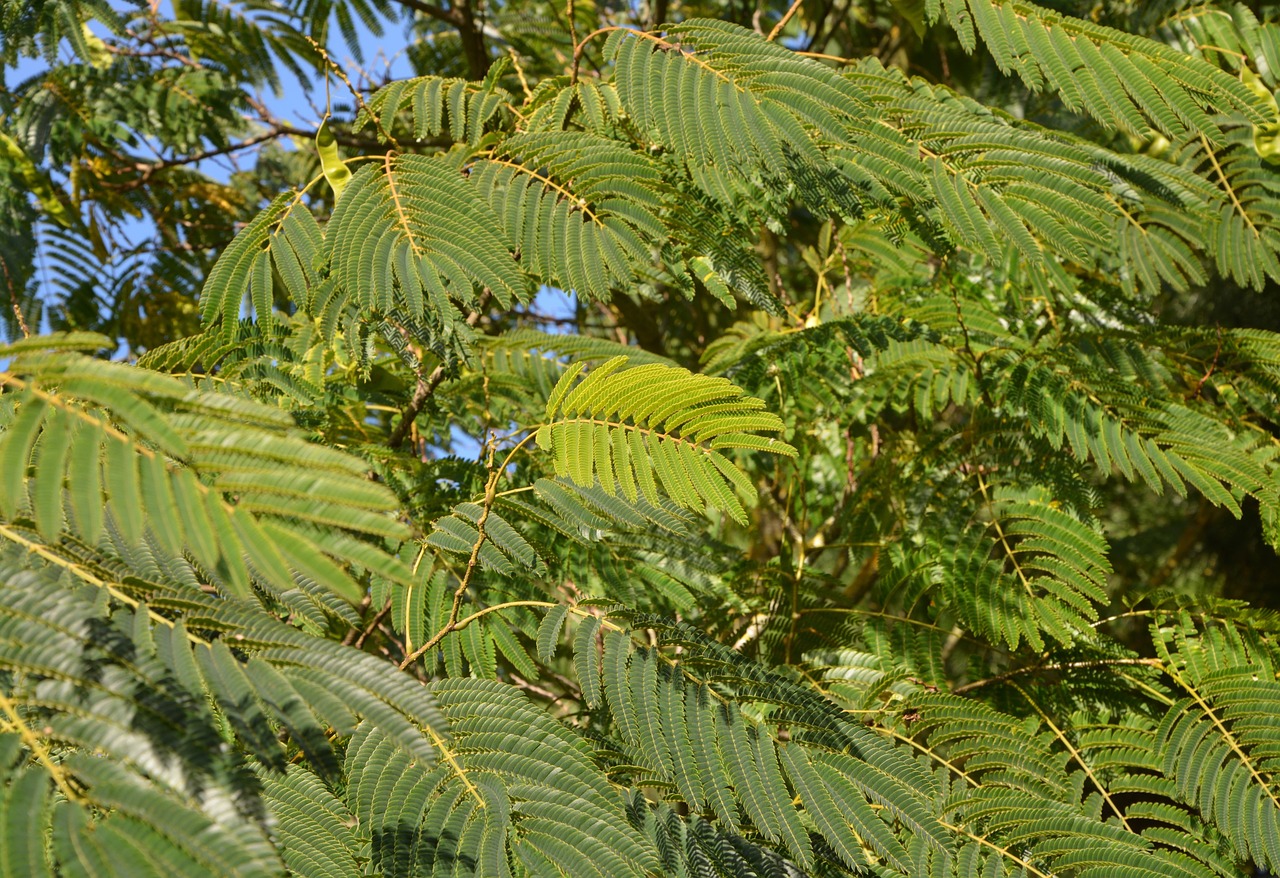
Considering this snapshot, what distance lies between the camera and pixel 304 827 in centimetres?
149

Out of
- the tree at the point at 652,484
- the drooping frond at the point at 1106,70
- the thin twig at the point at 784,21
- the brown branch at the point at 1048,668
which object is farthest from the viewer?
the brown branch at the point at 1048,668

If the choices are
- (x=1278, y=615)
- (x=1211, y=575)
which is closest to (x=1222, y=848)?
(x=1278, y=615)

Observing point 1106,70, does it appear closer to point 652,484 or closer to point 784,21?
point 784,21

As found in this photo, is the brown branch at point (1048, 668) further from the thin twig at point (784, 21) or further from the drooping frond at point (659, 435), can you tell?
the thin twig at point (784, 21)

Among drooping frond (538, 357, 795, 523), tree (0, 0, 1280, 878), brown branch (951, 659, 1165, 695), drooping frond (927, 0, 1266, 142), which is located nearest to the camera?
tree (0, 0, 1280, 878)

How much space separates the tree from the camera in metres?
1.07

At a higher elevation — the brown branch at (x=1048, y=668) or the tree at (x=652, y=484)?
the tree at (x=652, y=484)

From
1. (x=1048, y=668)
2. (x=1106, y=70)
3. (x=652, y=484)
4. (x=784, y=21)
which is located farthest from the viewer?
(x=1048, y=668)

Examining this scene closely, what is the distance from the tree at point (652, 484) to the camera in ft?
3.51

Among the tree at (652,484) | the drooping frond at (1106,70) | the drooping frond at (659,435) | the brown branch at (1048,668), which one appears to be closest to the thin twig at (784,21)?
the tree at (652,484)

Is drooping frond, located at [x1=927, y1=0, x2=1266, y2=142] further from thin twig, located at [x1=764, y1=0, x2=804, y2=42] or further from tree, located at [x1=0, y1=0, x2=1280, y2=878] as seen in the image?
thin twig, located at [x1=764, y1=0, x2=804, y2=42]

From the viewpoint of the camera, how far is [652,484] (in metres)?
1.71

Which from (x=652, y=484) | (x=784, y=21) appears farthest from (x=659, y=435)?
(x=784, y=21)

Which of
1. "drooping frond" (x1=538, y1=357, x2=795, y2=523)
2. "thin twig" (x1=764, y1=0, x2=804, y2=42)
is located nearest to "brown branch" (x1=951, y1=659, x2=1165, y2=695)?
"drooping frond" (x1=538, y1=357, x2=795, y2=523)
